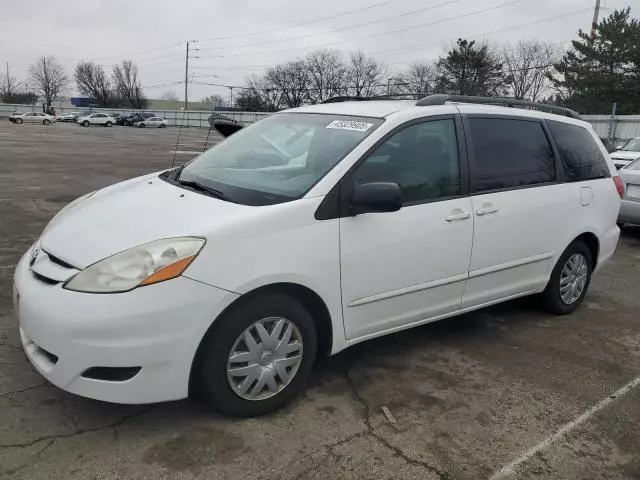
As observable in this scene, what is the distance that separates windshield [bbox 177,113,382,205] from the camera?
3264mm

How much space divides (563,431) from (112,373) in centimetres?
238

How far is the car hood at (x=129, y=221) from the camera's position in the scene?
2.83 metres

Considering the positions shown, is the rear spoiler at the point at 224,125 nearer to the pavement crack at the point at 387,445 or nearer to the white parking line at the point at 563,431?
the pavement crack at the point at 387,445

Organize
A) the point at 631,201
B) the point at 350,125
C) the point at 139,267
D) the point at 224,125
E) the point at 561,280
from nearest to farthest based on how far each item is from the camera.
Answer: the point at 139,267 < the point at 350,125 < the point at 561,280 < the point at 224,125 < the point at 631,201

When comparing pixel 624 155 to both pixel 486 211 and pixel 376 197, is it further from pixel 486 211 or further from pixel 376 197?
pixel 376 197

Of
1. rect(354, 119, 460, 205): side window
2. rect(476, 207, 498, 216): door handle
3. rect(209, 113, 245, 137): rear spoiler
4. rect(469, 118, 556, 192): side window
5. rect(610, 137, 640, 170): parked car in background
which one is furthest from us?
rect(610, 137, 640, 170): parked car in background

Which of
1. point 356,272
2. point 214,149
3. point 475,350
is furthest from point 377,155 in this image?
point 475,350

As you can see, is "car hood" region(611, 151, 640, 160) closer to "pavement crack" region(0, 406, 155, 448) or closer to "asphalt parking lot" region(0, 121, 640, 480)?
"asphalt parking lot" region(0, 121, 640, 480)

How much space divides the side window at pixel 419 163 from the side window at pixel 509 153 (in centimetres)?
23

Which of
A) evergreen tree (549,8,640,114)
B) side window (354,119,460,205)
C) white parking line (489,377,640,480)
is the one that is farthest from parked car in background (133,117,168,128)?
white parking line (489,377,640,480)

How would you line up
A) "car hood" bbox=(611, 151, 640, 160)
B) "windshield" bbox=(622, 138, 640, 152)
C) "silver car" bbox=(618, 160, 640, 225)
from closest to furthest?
"silver car" bbox=(618, 160, 640, 225), "car hood" bbox=(611, 151, 640, 160), "windshield" bbox=(622, 138, 640, 152)

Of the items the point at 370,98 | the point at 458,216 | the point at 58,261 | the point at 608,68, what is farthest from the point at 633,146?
the point at 608,68

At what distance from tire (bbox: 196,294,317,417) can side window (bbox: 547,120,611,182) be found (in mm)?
2803

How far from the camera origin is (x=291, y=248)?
2.99 metres
